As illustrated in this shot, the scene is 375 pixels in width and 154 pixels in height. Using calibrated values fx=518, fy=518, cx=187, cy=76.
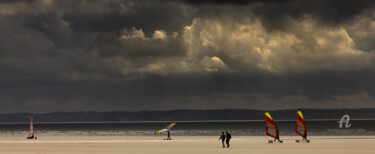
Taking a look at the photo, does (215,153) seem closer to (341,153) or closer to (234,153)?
(234,153)

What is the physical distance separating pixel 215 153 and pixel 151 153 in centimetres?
514

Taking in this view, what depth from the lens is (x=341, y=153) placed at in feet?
132

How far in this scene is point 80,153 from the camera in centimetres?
4238

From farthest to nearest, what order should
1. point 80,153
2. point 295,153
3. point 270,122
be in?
1. point 270,122
2. point 80,153
3. point 295,153

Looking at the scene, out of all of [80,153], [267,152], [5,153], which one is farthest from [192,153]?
[5,153]

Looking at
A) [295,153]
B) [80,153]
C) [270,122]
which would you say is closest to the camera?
[295,153]

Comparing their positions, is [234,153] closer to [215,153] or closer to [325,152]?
[215,153]

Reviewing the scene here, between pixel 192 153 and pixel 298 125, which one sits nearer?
pixel 192 153

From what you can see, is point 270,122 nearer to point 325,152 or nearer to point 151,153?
point 325,152

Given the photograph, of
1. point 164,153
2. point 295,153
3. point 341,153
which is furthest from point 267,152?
point 164,153

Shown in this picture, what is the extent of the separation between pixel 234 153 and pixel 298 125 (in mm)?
17878

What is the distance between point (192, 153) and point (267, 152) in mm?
6022

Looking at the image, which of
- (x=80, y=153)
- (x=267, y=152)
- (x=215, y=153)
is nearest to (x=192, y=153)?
(x=215, y=153)

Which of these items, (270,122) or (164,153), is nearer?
(164,153)
